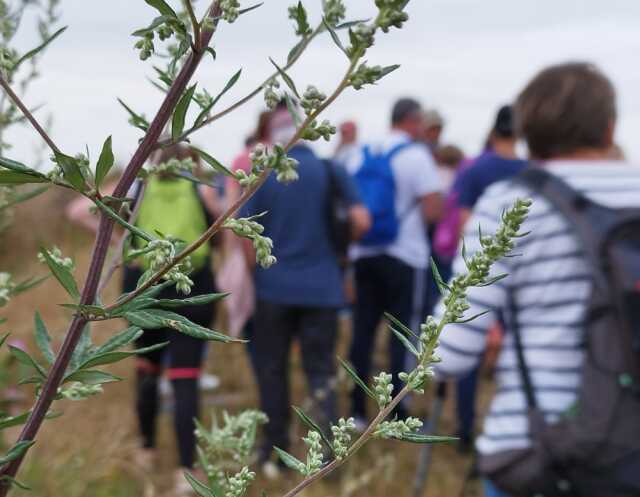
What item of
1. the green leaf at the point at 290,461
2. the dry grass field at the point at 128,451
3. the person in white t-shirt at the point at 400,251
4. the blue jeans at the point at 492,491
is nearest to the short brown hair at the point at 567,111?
the blue jeans at the point at 492,491

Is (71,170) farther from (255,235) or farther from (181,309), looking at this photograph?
(181,309)

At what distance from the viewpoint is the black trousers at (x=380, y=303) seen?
4820 mm

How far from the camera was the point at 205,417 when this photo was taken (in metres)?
5.45

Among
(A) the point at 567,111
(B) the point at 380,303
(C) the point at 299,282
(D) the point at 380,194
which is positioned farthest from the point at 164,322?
(B) the point at 380,303

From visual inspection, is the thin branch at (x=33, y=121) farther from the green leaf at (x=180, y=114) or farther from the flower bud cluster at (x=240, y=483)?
the flower bud cluster at (x=240, y=483)

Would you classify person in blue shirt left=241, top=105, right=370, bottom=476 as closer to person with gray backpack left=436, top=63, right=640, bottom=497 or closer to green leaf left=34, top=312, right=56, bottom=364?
person with gray backpack left=436, top=63, right=640, bottom=497

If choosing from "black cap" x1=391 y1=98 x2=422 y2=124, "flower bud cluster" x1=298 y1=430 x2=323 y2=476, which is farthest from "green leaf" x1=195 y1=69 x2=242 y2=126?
"black cap" x1=391 y1=98 x2=422 y2=124

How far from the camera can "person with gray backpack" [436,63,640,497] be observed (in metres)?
2.00

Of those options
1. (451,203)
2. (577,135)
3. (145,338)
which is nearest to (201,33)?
(577,135)

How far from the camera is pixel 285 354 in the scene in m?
4.27

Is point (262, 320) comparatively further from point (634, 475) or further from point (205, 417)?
point (634, 475)

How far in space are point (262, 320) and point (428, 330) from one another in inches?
139

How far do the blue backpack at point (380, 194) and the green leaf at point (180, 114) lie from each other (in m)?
4.12

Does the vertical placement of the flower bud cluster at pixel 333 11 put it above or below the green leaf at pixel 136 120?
above
